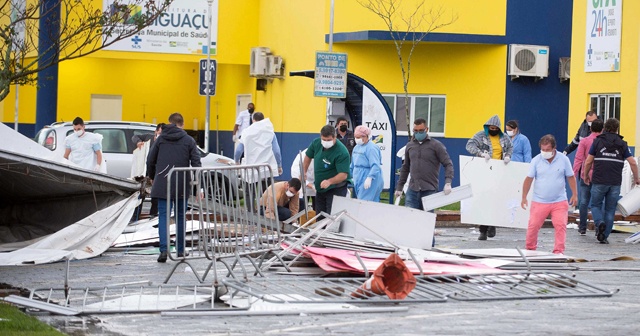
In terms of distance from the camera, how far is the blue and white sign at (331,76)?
73.5 ft

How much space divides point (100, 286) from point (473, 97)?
18.9 m

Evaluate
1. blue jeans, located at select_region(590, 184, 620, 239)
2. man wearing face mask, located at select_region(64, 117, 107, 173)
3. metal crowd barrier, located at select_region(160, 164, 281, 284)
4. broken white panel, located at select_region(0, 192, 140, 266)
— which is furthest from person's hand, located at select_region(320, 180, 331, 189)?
man wearing face mask, located at select_region(64, 117, 107, 173)

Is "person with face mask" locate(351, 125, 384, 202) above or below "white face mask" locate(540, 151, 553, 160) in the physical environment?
below

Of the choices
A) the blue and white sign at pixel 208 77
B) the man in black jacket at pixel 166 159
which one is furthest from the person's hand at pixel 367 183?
the blue and white sign at pixel 208 77

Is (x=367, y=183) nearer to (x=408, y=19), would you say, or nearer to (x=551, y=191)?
(x=551, y=191)

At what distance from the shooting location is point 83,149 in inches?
820

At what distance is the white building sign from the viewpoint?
2505 cm

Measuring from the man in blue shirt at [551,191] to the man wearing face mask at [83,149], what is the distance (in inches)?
321

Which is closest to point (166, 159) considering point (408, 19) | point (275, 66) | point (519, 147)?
point (519, 147)

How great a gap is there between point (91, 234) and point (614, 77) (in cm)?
1370

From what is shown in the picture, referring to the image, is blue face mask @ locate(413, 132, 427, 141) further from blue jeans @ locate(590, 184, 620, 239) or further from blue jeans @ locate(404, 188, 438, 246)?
blue jeans @ locate(590, 184, 620, 239)

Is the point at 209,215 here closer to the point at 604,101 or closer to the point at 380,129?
the point at 380,129

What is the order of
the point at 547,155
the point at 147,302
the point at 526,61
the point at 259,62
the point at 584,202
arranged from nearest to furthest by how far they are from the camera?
the point at 147,302, the point at 547,155, the point at 584,202, the point at 526,61, the point at 259,62

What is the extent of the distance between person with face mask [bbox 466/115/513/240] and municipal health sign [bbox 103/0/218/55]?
51.5 ft
